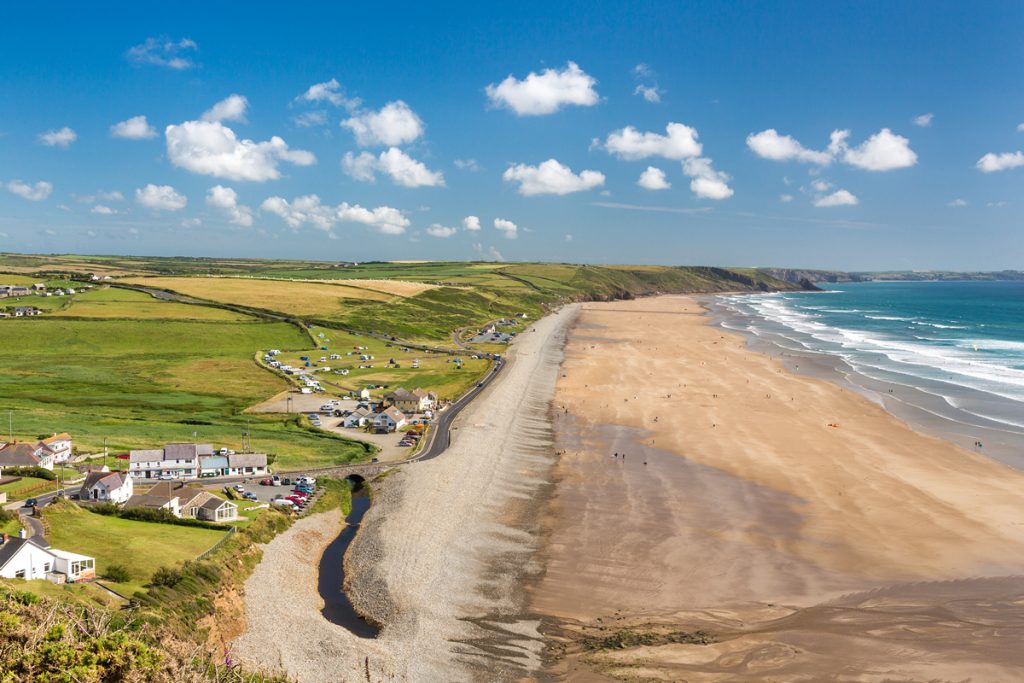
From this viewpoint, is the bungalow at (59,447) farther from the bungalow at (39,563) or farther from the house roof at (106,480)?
the bungalow at (39,563)

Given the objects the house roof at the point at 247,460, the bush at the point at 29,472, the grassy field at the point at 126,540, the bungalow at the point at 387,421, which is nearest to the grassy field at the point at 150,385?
the house roof at the point at 247,460

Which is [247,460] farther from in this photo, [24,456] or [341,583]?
[341,583]

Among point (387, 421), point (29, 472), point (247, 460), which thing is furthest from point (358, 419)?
point (29, 472)

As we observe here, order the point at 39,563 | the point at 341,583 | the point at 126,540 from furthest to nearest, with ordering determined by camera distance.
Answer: the point at 341,583 → the point at 126,540 → the point at 39,563

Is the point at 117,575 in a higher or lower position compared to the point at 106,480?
lower

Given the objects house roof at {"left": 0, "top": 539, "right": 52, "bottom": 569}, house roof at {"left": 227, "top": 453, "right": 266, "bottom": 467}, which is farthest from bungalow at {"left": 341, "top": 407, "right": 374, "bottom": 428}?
house roof at {"left": 0, "top": 539, "right": 52, "bottom": 569}

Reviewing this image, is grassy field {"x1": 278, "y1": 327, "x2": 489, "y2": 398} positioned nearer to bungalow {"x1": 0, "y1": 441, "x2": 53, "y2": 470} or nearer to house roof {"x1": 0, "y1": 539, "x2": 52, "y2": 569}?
bungalow {"x1": 0, "y1": 441, "x2": 53, "y2": 470}
